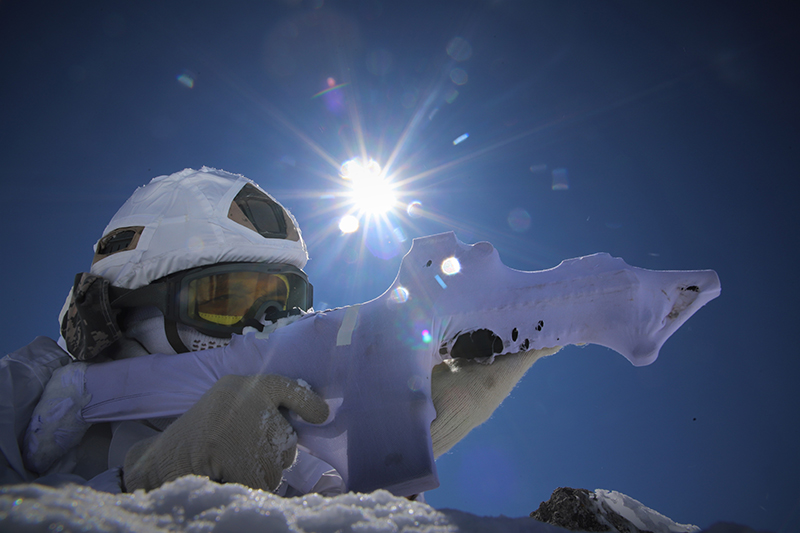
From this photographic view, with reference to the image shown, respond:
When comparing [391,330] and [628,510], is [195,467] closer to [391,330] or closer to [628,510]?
[391,330]

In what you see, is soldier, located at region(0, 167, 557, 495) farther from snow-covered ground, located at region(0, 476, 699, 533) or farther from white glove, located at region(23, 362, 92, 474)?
snow-covered ground, located at region(0, 476, 699, 533)

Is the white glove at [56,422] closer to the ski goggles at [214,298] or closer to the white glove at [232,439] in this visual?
the ski goggles at [214,298]

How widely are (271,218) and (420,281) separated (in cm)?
85

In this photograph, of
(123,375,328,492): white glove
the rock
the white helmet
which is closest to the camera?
(123,375,328,492): white glove

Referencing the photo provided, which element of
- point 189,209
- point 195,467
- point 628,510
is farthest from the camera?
point 189,209

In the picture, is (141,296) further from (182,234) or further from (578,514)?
(578,514)

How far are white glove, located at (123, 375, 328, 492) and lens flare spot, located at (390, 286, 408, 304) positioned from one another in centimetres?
38

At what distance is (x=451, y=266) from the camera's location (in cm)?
114

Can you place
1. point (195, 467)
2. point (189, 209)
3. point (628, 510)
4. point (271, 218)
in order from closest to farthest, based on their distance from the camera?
point (195, 467) < point (628, 510) < point (189, 209) < point (271, 218)

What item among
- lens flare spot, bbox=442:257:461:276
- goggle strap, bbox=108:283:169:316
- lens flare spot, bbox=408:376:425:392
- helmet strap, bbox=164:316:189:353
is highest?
goggle strap, bbox=108:283:169:316

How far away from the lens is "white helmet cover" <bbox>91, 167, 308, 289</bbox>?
4.68 ft

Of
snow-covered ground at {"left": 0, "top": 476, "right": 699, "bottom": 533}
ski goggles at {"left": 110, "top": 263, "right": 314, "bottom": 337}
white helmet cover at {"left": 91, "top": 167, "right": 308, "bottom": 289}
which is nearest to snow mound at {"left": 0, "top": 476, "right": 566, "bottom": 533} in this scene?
snow-covered ground at {"left": 0, "top": 476, "right": 699, "bottom": 533}

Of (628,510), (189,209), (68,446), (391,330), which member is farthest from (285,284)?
(628,510)

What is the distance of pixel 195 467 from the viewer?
Result: 2.62 ft
